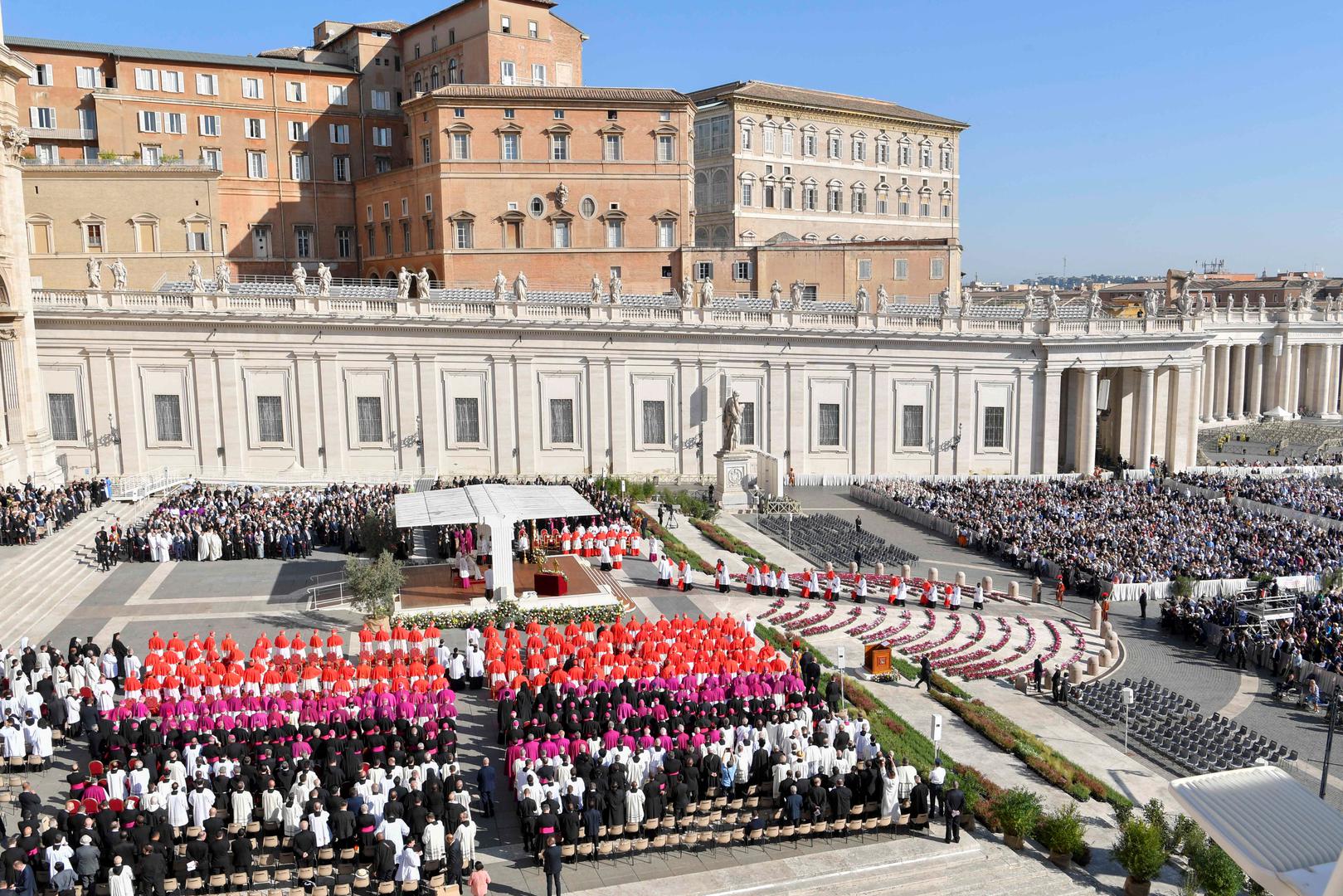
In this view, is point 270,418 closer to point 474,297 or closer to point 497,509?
point 474,297

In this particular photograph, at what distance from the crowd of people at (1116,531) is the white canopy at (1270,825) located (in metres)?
29.0

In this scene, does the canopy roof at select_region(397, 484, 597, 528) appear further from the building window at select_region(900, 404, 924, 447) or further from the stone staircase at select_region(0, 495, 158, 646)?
the building window at select_region(900, 404, 924, 447)

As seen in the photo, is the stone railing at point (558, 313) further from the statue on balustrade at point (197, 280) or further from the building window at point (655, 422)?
the building window at point (655, 422)

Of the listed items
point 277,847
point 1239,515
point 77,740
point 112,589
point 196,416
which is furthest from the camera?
point 196,416

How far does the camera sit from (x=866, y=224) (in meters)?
83.8

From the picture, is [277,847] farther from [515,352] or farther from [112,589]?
[515,352]

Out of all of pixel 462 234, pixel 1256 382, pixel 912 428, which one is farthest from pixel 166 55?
pixel 1256 382

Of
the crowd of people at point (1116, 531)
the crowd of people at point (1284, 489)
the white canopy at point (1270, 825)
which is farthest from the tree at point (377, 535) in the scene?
the crowd of people at point (1284, 489)

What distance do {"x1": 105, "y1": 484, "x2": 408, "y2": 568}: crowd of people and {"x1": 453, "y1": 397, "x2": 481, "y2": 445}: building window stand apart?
9.58 m

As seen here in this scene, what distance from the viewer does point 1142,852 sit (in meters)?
18.3

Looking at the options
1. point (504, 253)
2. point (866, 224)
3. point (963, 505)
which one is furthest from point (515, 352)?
point (866, 224)

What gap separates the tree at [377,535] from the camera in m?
37.3

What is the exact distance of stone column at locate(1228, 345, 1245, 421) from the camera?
81125mm

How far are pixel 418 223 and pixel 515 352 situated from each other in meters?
15.1
